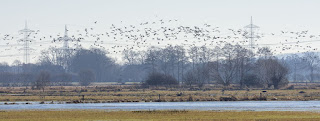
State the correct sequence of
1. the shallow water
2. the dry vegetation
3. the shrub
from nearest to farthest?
1. the shallow water
2. the dry vegetation
3. the shrub

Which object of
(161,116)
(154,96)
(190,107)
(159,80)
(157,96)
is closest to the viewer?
(161,116)

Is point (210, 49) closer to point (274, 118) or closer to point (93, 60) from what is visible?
point (93, 60)

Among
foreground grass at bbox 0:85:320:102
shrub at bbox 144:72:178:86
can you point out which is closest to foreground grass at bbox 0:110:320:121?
foreground grass at bbox 0:85:320:102

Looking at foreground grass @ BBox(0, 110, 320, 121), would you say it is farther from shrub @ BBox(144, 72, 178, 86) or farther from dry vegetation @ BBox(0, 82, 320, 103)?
shrub @ BBox(144, 72, 178, 86)

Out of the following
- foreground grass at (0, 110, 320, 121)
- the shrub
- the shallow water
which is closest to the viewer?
foreground grass at (0, 110, 320, 121)

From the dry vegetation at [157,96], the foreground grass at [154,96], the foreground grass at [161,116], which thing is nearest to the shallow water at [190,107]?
the foreground grass at [161,116]

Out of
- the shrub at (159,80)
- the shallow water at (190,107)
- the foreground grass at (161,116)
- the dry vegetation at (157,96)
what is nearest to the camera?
the foreground grass at (161,116)

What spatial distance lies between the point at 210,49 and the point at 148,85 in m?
56.9

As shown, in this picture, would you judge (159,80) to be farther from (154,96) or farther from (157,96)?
(157,96)

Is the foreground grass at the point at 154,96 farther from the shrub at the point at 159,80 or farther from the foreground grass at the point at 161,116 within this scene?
the shrub at the point at 159,80

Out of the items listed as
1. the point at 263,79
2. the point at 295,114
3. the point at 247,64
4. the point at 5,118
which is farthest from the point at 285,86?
the point at 5,118

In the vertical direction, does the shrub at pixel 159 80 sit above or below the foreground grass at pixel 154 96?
above

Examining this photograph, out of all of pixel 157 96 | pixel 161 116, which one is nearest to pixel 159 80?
pixel 157 96

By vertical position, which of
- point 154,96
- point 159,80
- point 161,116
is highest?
point 159,80
